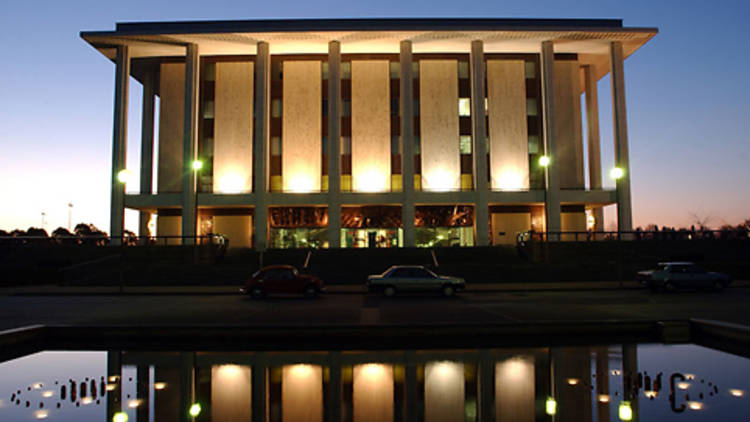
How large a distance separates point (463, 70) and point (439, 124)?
5928 millimetres

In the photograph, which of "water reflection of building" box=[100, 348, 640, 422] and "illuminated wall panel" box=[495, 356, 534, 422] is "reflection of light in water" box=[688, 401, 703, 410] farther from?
"illuminated wall panel" box=[495, 356, 534, 422]

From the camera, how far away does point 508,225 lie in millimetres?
45625

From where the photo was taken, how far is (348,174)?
44906mm

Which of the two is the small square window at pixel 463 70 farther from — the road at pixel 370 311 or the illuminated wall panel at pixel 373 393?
the illuminated wall panel at pixel 373 393

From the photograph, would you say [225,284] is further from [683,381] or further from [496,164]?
[496,164]

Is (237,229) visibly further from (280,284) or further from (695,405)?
(695,405)

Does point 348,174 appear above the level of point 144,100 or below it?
below

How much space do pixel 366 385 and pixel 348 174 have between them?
3790 cm

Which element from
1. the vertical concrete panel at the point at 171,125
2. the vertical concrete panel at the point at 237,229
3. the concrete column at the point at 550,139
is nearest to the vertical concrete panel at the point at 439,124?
the concrete column at the point at 550,139

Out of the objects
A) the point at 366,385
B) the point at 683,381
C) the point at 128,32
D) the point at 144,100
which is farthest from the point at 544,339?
the point at 144,100

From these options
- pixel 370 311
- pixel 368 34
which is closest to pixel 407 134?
pixel 368 34

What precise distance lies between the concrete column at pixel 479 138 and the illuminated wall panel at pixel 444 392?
33.9 m

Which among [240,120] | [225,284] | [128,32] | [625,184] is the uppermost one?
[128,32]

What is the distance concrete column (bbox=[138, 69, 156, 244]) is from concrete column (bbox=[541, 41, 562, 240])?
1393 inches
